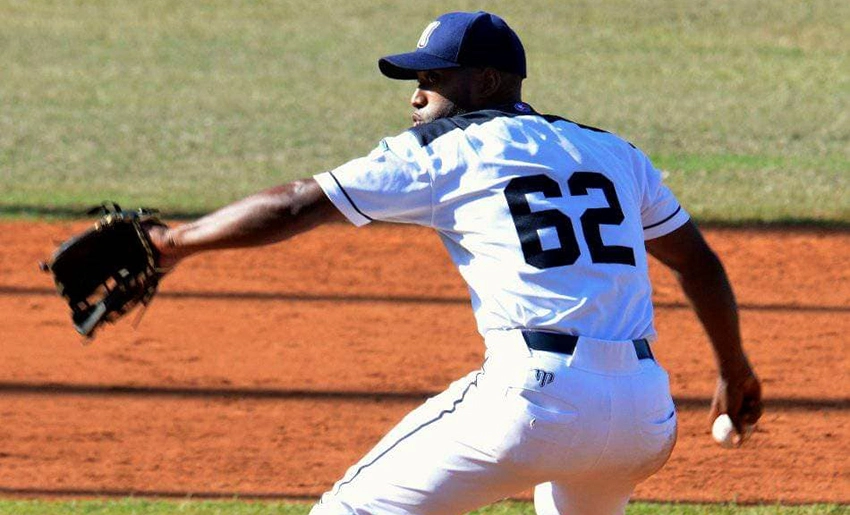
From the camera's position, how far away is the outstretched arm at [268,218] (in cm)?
343

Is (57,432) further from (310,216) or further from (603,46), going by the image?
(603,46)

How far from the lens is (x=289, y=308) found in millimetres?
8453

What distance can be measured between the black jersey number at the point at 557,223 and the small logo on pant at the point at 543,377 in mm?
242

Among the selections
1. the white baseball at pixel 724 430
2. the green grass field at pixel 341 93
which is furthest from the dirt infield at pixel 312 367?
the white baseball at pixel 724 430

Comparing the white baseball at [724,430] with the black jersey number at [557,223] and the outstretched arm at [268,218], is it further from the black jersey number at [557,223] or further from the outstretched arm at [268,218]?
the outstretched arm at [268,218]

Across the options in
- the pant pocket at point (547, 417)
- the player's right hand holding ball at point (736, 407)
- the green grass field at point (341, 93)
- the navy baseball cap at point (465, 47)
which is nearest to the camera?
the pant pocket at point (547, 417)

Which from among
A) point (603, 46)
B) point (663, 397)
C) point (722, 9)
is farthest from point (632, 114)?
point (663, 397)

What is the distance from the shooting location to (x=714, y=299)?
3930 mm

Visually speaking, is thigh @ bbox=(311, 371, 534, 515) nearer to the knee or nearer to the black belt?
the knee

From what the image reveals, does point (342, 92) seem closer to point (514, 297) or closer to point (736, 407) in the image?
point (736, 407)

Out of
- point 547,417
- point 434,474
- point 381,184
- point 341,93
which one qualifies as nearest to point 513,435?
point 547,417

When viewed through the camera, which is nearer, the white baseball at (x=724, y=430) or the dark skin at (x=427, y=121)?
the dark skin at (x=427, y=121)

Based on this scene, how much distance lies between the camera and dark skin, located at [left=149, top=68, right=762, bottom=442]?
344 cm

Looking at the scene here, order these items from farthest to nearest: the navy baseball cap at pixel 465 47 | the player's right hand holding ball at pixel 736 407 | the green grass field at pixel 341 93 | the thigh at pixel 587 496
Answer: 1. the green grass field at pixel 341 93
2. the player's right hand holding ball at pixel 736 407
3. the navy baseball cap at pixel 465 47
4. the thigh at pixel 587 496
